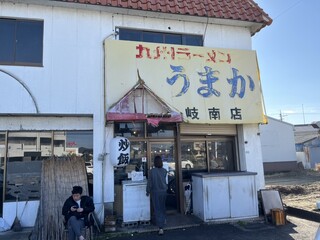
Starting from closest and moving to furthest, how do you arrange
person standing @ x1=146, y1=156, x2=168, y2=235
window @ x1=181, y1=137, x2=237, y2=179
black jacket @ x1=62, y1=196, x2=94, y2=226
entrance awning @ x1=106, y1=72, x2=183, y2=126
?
black jacket @ x1=62, y1=196, x2=94, y2=226 < person standing @ x1=146, y1=156, x2=168, y2=235 < entrance awning @ x1=106, y1=72, x2=183, y2=126 < window @ x1=181, y1=137, x2=237, y2=179

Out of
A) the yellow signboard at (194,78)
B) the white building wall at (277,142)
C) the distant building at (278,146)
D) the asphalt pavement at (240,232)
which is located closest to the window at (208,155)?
the yellow signboard at (194,78)

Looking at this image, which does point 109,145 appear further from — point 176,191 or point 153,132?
point 176,191

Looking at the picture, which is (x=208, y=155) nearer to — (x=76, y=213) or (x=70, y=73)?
(x=76, y=213)

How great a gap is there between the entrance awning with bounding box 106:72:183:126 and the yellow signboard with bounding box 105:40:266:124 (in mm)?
186

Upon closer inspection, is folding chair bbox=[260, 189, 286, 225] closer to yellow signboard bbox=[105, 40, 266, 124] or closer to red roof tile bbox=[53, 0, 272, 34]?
yellow signboard bbox=[105, 40, 266, 124]

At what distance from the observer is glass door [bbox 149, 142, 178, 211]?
9.05 meters

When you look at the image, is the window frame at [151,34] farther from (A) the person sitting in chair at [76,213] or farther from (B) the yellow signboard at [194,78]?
(A) the person sitting in chair at [76,213]

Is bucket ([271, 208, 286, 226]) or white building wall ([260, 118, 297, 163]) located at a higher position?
white building wall ([260, 118, 297, 163])

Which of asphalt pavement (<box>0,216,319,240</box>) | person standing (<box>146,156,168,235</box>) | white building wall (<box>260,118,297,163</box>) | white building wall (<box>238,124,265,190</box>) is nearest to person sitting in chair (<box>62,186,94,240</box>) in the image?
asphalt pavement (<box>0,216,319,240</box>)

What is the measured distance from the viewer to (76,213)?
6031 mm

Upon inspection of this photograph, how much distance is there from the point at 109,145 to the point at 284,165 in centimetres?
2494

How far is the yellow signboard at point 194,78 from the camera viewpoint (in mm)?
8328

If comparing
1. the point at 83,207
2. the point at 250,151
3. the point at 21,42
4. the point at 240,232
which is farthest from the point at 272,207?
the point at 21,42

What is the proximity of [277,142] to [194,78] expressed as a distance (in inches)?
899
